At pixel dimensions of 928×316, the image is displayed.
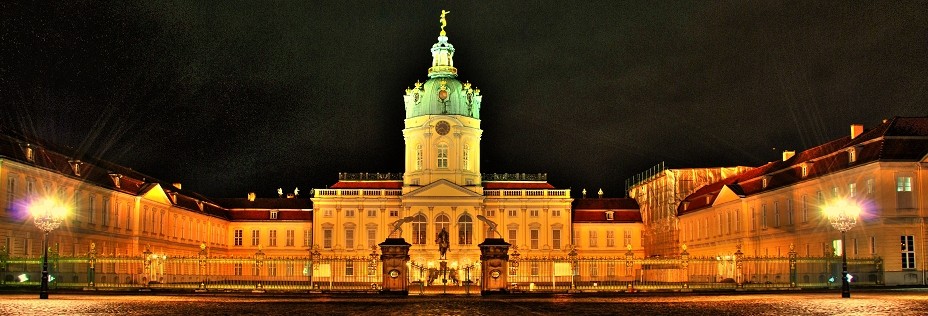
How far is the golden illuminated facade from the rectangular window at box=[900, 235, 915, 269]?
51 millimetres

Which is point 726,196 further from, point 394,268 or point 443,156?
point 394,268

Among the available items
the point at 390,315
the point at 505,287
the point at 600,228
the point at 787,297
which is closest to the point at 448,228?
the point at 600,228

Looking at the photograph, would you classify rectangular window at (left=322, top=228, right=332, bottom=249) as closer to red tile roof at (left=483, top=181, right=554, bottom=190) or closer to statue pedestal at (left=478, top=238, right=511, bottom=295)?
red tile roof at (left=483, top=181, right=554, bottom=190)

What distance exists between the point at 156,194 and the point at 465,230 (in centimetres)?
2764

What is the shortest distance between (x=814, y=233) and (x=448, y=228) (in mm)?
38608

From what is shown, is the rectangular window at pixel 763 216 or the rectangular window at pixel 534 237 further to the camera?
the rectangular window at pixel 534 237

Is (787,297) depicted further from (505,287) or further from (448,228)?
(448,228)

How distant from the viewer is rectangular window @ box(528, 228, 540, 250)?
9744 cm

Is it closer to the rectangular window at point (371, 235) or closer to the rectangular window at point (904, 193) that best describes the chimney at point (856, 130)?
the rectangular window at point (904, 193)

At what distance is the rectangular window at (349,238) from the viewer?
320 ft

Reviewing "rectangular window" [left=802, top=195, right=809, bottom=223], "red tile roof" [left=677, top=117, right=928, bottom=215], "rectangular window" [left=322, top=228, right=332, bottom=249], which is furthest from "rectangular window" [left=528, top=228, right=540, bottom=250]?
"rectangular window" [left=802, top=195, right=809, bottom=223]

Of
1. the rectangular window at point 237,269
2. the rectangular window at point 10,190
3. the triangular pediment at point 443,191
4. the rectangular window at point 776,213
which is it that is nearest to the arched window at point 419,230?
the triangular pediment at point 443,191

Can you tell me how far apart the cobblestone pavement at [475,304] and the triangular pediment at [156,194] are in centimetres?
3548

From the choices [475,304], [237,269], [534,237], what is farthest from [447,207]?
[475,304]
